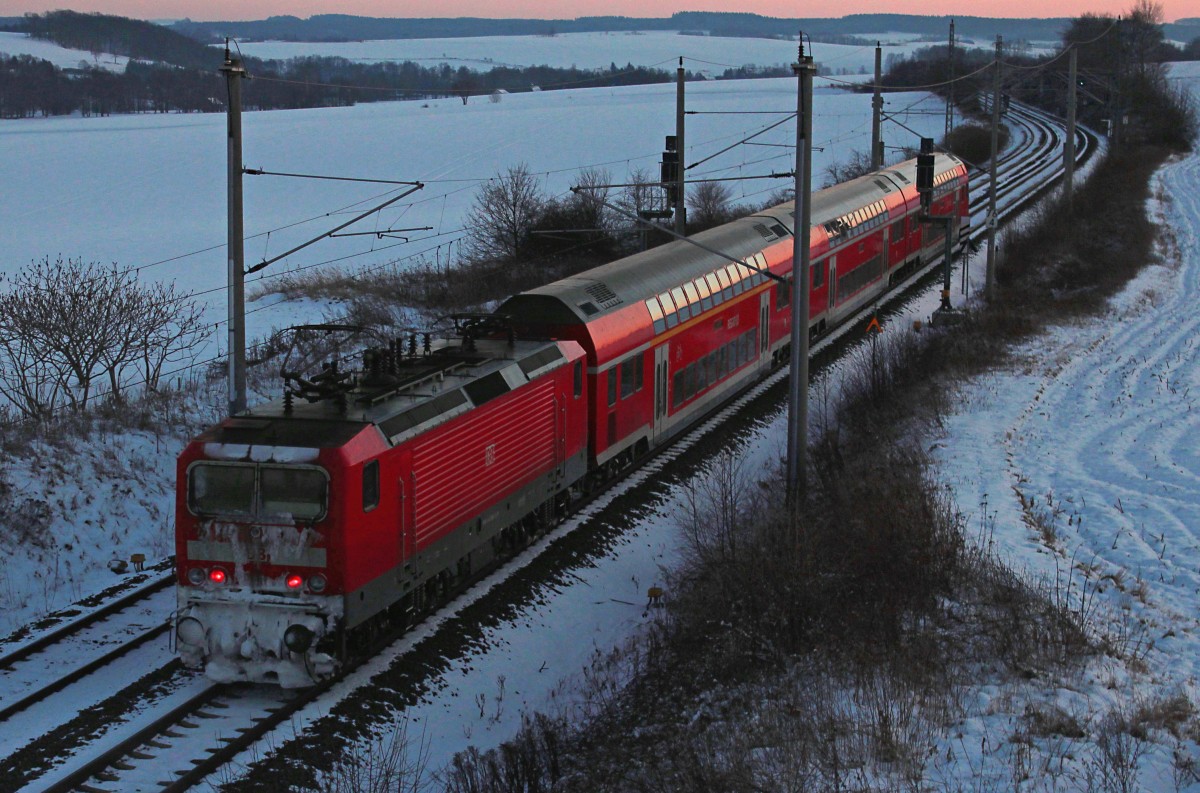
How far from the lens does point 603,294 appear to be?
21156mm

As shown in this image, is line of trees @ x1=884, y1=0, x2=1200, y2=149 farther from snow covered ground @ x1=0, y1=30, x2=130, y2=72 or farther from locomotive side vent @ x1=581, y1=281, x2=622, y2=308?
snow covered ground @ x1=0, y1=30, x2=130, y2=72

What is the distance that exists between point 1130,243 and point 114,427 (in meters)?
36.5

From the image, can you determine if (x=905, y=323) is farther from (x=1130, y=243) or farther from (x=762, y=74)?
(x=762, y=74)

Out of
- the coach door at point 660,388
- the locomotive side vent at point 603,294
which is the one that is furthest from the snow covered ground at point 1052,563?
the locomotive side vent at point 603,294

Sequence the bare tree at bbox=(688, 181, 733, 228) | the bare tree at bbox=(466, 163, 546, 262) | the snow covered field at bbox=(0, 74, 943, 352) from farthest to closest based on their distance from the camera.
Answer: the snow covered field at bbox=(0, 74, 943, 352) < the bare tree at bbox=(688, 181, 733, 228) < the bare tree at bbox=(466, 163, 546, 262)

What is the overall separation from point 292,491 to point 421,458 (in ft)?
5.91

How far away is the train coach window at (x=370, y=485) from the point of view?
13.8m

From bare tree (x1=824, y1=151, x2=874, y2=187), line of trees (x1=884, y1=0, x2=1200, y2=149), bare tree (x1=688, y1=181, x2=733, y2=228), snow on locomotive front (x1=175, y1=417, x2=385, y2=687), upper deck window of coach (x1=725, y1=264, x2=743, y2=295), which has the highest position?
line of trees (x1=884, y1=0, x2=1200, y2=149)

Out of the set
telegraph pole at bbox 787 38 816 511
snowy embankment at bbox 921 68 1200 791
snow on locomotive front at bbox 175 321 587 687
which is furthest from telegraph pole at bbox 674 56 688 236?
snow on locomotive front at bbox 175 321 587 687

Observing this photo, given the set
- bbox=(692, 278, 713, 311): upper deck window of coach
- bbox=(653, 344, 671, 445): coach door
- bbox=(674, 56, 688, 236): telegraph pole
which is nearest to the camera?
bbox=(653, 344, 671, 445): coach door

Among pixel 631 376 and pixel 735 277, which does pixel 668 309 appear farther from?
pixel 735 277

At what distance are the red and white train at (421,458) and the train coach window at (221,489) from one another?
0.07 ft

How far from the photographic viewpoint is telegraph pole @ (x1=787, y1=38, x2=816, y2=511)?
19.9 metres

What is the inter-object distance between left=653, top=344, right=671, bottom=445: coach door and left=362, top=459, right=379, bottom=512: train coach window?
9421 mm
